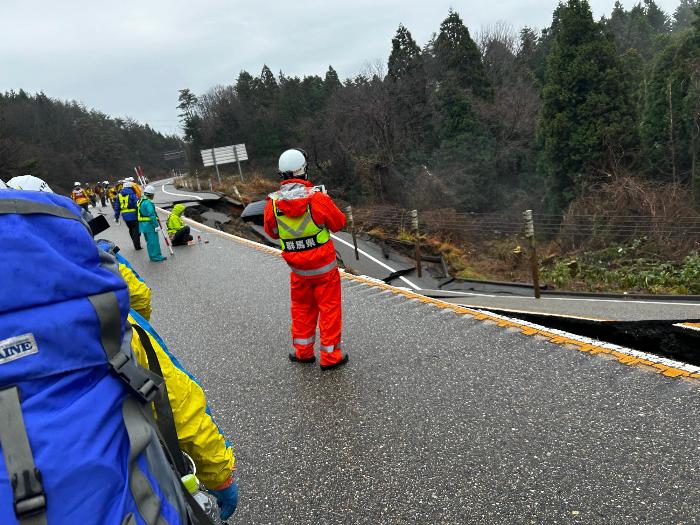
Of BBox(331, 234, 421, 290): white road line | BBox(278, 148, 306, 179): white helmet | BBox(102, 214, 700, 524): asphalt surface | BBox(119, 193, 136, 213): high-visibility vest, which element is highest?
BBox(278, 148, 306, 179): white helmet

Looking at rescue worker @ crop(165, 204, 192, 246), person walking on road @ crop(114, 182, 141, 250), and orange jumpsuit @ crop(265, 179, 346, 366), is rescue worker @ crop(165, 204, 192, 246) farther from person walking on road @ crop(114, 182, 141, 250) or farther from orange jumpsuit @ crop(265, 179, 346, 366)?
orange jumpsuit @ crop(265, 179, 346, 366)

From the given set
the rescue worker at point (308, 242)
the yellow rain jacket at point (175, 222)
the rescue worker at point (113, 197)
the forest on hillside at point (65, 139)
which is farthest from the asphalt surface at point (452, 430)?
the forest on hillside at point (65, 139)

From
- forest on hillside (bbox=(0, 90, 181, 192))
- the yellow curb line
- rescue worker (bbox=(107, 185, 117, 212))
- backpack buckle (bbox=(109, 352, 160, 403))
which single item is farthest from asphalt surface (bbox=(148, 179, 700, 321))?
forest on hillside (bbox=(0, 90, 181, 192))

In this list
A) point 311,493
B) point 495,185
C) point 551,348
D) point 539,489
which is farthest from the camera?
point 495,185

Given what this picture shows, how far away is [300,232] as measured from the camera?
4.15 m

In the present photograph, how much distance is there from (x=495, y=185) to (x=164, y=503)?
110 ft

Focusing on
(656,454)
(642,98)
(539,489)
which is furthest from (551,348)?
(642,98)

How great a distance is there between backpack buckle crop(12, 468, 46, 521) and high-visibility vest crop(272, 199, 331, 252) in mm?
3133

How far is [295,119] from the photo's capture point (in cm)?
5066

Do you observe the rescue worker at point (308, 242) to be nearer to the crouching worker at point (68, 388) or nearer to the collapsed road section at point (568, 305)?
the crouching worker at point (68, 388)

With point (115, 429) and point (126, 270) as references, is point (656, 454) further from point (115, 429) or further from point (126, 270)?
point (126, 270)

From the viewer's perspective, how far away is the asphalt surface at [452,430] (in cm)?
266

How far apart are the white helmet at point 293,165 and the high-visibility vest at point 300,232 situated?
249mm

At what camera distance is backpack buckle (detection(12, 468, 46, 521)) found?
3.49 feet
